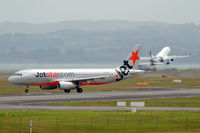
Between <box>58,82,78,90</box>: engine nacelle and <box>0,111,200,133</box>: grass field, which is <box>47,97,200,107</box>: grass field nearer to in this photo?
<box>0,111,200,133</box>: grass field

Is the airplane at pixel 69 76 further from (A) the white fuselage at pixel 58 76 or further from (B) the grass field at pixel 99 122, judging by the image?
(B) the grass field at pixel 99 122

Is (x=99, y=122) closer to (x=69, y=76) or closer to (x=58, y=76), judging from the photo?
(x=58, y=76)

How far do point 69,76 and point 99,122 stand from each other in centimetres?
4282

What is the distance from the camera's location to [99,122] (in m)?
49.3

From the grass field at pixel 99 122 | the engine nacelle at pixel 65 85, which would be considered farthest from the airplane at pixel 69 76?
the grass field at pixel 99 122

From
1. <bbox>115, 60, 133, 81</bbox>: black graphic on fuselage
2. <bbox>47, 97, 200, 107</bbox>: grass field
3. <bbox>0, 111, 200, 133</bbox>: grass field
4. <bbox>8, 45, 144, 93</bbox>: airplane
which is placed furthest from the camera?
<bbox>115, 60, 133, 81</bbox>: black graphic on fuselage

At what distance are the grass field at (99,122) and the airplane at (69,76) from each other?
99.3 feet

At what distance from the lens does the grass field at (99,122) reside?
1806 inches

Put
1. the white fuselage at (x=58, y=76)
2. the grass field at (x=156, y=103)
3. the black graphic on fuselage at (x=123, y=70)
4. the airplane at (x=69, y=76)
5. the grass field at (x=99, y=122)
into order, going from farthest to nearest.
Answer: the black graphic on fuselage at (x=123, y=70) < the airplane at (x=69, y=76) < the white fuselage at (x=58, y=76) < the grass field at (x=156, y=103) < the grass field at (x=99, y=122)

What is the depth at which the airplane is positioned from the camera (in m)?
88.1

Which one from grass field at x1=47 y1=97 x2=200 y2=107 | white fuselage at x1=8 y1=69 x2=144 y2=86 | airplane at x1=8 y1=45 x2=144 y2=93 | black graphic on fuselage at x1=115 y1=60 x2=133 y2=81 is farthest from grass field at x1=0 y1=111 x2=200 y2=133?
black graphic on fuselage at x1=115 y1=60 x2=133 y2=81

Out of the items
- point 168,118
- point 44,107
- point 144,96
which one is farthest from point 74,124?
point 144,96

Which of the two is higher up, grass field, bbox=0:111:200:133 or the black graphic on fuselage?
the black graphic on fuselage

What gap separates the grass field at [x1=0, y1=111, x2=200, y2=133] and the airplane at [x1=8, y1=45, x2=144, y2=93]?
99.3ft
